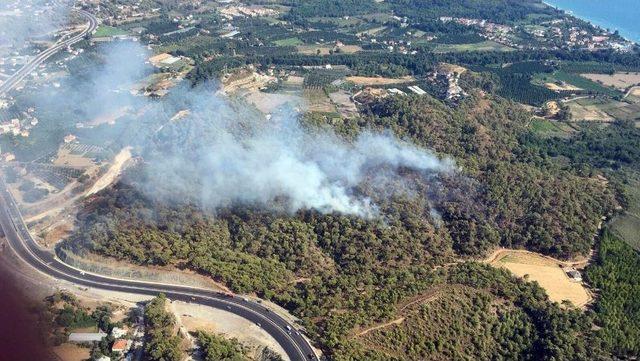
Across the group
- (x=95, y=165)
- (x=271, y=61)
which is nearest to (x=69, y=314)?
(x=95, y=165)

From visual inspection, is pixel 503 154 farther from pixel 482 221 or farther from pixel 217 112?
pixel 217 112

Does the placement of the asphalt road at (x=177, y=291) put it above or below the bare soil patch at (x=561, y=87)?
above

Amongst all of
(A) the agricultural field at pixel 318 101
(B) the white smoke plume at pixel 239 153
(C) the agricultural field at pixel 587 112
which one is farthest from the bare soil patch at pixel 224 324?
(C) the agricultural field at pixel 587 112

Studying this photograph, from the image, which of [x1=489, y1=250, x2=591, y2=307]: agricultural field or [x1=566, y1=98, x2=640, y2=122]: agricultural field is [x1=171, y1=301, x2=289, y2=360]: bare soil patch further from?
[x1=566, y1=98, x2=640, y2=122]: agricultural field

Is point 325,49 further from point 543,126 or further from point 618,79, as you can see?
point 618,79

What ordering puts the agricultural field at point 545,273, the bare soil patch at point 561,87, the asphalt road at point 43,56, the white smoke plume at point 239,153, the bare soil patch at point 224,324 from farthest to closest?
the bare soil patch at point 561,87
the asphalt road at point 43,56
the white smoke plume at point 239,153
the agricultural field at point 545,273
the bare soil patch at point 224,324

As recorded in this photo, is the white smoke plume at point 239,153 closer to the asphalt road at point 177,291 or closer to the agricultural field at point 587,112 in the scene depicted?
the asphalt road at point 177,291
